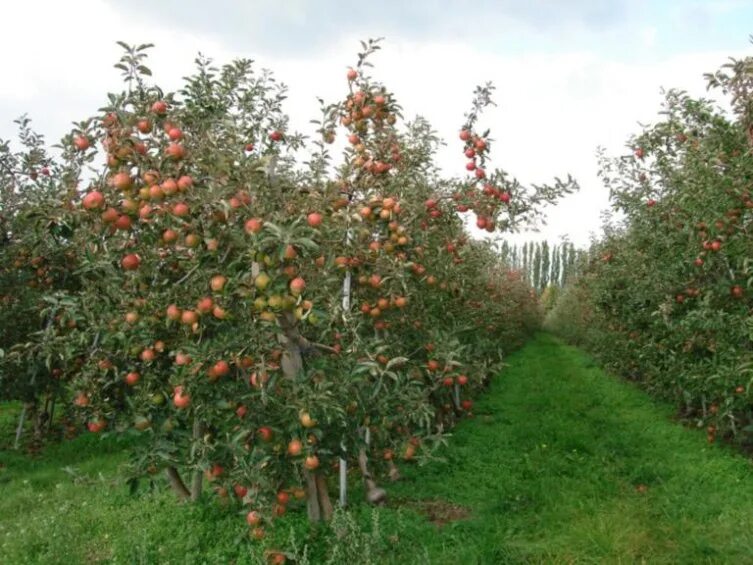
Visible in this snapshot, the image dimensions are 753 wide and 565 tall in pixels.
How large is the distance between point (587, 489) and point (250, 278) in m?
3.82

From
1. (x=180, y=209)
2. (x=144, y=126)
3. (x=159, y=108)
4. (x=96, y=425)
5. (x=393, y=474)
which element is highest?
(x=159, y=108)

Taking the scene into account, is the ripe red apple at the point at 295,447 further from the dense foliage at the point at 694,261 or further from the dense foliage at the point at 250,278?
the dense foliage at the point at 694,261

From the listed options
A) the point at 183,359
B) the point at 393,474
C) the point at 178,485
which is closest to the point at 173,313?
the point at 183,359

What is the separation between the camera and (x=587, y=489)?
18.4ft

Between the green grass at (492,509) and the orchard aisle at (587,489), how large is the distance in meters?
0.01

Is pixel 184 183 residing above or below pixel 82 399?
above

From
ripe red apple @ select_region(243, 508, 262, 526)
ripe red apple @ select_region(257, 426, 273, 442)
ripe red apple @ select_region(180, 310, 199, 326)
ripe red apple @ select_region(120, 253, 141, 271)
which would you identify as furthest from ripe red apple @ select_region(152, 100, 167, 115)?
ripe red apple @ select_region(243, 508, 262, 526)

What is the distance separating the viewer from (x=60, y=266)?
24.6 ft

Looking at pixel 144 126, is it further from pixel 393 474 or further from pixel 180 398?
pixel 393 474

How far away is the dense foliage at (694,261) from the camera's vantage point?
5.25 meters

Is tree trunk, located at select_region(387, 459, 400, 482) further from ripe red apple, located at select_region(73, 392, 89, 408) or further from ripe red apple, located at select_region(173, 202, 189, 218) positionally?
ripe red apple, located at select_region(173, 202, 189, 218)

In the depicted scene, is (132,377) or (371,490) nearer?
(132,377)

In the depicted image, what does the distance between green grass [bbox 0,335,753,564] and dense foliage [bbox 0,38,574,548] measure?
424 mm

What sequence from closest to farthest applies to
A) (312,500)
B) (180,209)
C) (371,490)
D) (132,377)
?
(180,209)
(132,377)
(312,500)
(371,490)
